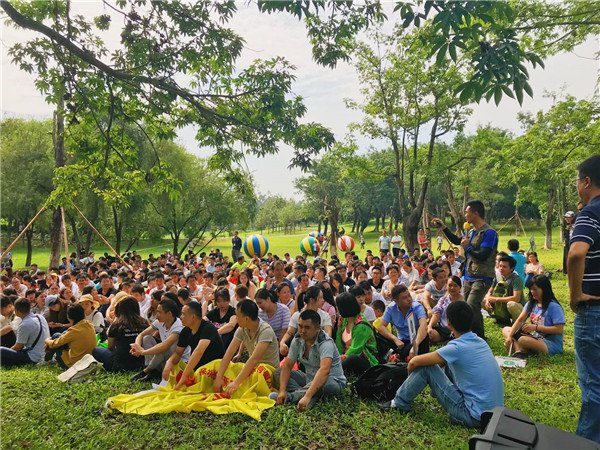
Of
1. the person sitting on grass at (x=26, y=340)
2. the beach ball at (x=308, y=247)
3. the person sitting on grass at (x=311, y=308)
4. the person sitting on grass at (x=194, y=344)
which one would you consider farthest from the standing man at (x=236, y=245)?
the person sitting on grass at (x=194, y=344)

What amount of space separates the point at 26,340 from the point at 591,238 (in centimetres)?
738

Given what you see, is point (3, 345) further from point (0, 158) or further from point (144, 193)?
point (0, 158)

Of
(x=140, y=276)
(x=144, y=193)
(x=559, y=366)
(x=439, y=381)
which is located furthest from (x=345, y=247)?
(x=439, y=381)

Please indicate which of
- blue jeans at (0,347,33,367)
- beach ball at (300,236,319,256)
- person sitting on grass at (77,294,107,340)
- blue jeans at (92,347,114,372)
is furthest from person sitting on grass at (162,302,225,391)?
beach ball at (300,236,319,256)

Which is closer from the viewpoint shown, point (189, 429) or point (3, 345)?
point (189, 429)

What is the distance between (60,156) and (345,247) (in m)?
13.5

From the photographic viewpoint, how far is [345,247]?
21844 mm

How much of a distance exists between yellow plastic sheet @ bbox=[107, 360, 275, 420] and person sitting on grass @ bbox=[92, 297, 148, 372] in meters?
1.08

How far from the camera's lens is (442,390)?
388 centimetres

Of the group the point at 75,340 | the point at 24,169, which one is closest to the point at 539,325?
the point at 75,340

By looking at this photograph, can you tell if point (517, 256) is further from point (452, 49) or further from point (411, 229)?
point (411, 229)

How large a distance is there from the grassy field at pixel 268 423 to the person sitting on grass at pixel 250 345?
0.46 meters

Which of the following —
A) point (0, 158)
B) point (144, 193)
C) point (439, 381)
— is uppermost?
point (0, 158)

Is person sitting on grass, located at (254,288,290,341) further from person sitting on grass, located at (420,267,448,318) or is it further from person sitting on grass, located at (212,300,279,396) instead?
person sitting on grass, located at (420,267,448,318)
